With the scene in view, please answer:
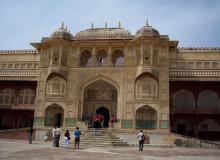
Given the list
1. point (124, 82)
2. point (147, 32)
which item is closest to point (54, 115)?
point (124, 82)

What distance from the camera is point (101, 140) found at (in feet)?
66.7

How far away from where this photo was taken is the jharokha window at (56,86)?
24.5m

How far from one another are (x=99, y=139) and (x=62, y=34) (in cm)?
965

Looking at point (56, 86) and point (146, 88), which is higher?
point (56, 86)

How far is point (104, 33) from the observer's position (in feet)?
87.6

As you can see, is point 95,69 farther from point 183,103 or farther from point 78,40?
point 183,103

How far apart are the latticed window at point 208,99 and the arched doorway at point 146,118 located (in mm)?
6179

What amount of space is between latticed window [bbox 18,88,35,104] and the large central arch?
6552mm

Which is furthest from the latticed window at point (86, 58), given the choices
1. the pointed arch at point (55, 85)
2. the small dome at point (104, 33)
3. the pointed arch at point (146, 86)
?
the pointed arch at point (146, 86)

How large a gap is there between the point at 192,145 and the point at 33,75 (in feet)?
50.4

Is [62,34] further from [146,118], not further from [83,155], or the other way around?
[83,155]

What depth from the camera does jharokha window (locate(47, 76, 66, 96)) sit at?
80.4 feet

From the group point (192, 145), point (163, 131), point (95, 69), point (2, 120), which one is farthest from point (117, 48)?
point (2, 120)

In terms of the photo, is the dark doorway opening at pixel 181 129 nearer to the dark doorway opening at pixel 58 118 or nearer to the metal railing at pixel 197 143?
the metal railing at pixel 197 143
